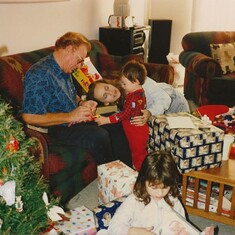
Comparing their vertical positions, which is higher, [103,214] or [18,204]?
[18,204]

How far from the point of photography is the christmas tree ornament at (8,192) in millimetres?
1299

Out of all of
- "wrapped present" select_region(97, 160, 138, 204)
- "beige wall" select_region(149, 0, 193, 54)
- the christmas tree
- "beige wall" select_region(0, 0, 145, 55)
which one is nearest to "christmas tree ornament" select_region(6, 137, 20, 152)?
the christmas tree

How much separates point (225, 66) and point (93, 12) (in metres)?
1.59

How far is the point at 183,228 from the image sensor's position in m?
1.66

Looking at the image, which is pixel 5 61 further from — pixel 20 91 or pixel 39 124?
pixel 39 124

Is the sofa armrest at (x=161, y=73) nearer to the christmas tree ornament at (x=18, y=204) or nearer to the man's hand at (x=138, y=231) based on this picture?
the man's hand at (x=138, y=231)

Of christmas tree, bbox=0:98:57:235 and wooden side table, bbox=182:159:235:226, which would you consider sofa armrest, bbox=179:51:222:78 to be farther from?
christmas tree, bbox=0:98:57:235

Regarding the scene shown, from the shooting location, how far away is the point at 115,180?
2174 mm

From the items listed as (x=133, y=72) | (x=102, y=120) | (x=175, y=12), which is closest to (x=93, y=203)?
(x=102, y=120)

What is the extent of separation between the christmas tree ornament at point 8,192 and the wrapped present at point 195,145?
1.08m

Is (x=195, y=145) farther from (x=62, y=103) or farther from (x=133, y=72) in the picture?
(x=62, y=103)

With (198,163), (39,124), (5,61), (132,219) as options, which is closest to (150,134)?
(198,163)

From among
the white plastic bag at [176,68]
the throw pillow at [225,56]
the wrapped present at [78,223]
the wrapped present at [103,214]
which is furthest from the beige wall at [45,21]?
the wrapped present at [103,214]

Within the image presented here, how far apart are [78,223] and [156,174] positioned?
62 cm
